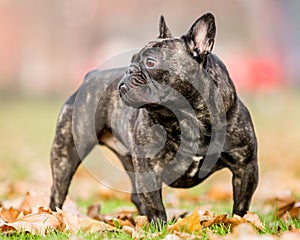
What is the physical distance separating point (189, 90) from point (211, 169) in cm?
61

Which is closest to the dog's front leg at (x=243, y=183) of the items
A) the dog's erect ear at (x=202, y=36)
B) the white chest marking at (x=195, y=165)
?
the white chest marking at (x=195, y=165)

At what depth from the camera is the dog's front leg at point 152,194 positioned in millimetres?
4234

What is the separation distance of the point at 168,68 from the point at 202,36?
0.30 meters

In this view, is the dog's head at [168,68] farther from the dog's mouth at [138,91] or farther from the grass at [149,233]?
the grass at [149,233]

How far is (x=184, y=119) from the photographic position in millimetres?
4137

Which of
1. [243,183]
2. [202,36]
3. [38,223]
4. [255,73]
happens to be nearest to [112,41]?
[255,73]

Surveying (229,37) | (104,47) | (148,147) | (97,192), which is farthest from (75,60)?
(148,147)

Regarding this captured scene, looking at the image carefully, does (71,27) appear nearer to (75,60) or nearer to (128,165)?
(75,60)

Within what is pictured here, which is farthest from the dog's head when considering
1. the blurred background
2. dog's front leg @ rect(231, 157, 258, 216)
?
the blurred background

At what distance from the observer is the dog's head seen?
12.9 feet

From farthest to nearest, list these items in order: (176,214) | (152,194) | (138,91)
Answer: (176,214), (152,194), (138,91)

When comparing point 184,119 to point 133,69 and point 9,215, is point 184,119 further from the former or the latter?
point 9,215

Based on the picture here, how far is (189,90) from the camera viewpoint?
4008mm

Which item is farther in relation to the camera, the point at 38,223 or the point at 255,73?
the point at 255,73
